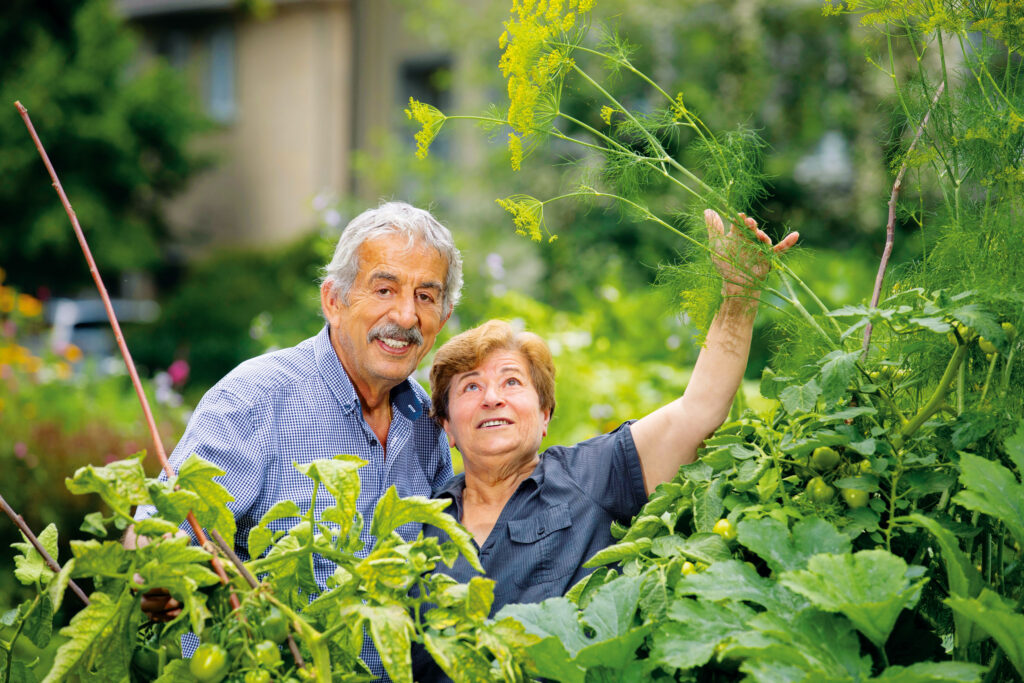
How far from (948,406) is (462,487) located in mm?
1234

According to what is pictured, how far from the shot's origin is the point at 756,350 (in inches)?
222

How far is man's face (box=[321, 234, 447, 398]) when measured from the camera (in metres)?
2.46

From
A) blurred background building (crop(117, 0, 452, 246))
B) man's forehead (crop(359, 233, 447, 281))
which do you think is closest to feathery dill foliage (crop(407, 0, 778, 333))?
man's forehead (crop(359, 233, 447, 281))

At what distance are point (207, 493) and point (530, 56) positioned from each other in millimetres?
962

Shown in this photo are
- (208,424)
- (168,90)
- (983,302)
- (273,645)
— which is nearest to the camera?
(273,645)

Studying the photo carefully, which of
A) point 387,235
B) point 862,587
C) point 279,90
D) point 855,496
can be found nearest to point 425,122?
point 387,235

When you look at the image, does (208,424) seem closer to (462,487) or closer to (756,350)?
(462,487)

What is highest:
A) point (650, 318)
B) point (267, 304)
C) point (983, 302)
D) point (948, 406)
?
point (983, 302)

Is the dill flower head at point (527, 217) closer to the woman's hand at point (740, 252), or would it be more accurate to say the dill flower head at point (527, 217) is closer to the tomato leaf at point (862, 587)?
the woman's hand at point (740, 252)

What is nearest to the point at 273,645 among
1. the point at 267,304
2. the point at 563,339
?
the point at 563,339

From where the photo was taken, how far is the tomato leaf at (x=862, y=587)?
1188mm

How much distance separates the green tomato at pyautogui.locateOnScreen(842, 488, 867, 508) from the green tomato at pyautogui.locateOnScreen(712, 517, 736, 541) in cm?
17

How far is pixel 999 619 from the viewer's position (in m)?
1.22

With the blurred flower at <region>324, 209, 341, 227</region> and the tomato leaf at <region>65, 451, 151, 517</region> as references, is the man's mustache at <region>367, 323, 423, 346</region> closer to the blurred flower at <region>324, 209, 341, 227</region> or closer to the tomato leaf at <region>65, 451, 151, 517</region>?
the tomato leaf at <region>65, 451, 151, 517</region>
